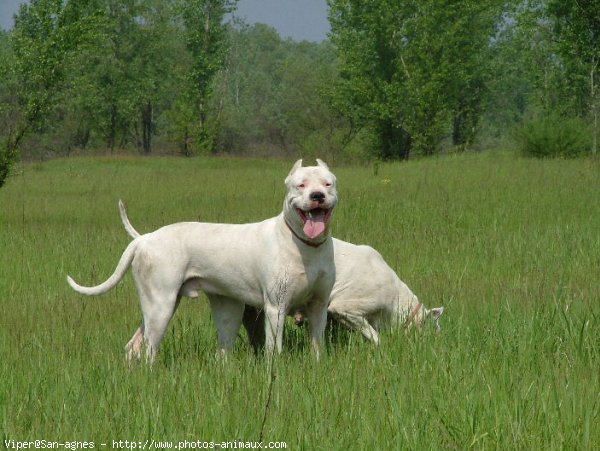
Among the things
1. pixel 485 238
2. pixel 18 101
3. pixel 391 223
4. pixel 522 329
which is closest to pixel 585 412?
pixel 522 329

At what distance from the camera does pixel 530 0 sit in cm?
4294

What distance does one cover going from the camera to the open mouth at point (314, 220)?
5668 mm

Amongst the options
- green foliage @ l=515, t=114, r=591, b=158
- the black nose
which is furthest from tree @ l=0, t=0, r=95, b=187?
green foliage @ l=515, t=114, r=591, b=158

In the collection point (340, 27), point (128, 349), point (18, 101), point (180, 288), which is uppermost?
point (340, 27)

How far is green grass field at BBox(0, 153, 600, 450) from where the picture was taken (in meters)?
3.96

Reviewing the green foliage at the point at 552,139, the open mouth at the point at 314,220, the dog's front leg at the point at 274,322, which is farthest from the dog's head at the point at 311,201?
the green foliage at the point at 552,139

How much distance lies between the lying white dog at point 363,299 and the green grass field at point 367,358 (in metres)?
0.20

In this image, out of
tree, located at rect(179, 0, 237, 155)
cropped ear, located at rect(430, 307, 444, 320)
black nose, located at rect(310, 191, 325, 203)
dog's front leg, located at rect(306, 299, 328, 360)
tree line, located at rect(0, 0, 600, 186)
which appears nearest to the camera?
black nose, located at rect(310, 191, 325, 203)

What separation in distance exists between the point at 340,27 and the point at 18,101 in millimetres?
37751

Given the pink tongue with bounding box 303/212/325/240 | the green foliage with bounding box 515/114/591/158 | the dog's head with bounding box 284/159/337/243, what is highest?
the green foliage with bounding box 515/114/591/158

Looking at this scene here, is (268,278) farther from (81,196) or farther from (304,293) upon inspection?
(81,196)

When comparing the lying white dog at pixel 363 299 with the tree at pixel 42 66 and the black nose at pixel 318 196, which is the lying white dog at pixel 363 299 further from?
the tree at pixel 42 66

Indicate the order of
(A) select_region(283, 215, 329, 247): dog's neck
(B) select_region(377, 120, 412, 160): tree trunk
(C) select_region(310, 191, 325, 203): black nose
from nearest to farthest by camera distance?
(C) select_region(310, 191, 325, 203): black nose < (A) select_region(283, 215, 329, 247): dog's neck < (B) select_region(377, 120, 412, 160): tree trunk

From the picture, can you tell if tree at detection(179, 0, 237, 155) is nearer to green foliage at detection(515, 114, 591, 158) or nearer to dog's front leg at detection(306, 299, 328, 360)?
green foliage at detection(515, 114, 591, 158)
